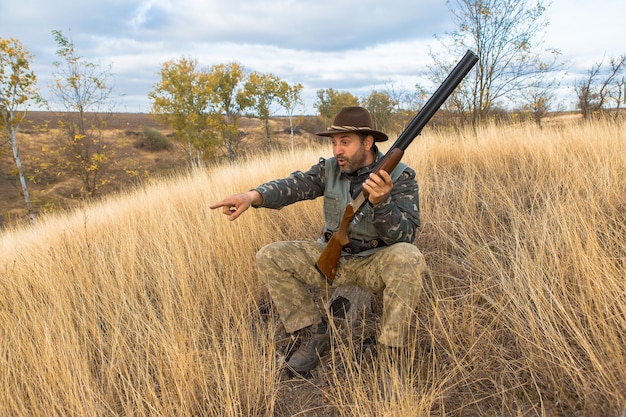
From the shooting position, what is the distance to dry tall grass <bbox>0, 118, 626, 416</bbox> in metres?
Answer: 1.62

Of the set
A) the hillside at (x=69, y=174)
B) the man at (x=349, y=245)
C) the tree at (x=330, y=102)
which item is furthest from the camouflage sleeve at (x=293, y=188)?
the tree at (x=330, y=102)

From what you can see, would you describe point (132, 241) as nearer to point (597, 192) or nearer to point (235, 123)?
point (597, 192)

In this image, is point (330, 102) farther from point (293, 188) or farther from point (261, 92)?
point (293, 188)

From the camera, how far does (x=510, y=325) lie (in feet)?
6.31

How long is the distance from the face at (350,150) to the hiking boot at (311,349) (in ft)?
3.47

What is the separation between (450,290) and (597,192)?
1.50 meters

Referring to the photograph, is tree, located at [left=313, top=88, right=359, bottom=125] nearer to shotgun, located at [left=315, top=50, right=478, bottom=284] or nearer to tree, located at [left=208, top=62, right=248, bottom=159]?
tree, located at [left=208, top=62, right=248, bottom=159]

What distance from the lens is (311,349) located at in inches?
85.8

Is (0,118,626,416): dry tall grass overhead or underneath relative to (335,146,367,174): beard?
underneath

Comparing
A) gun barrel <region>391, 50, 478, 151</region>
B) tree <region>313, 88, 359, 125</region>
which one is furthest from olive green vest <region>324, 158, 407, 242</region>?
tree <region>313, 88, 359, 125</region>

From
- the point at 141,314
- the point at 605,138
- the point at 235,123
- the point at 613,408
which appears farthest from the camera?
the point at 235,123

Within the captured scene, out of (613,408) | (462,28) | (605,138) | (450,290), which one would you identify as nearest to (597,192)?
(450,290)

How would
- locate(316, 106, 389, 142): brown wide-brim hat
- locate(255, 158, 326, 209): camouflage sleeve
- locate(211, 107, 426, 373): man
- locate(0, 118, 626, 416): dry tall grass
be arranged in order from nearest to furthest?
locate(0, 118, 626, 416): dry tall grass → locate(211, 107, 426, 373): man → locate(316, 106, 389, 142): brown wide-brim hat → locate(255, 158, 326, 209): camouflage sleeve

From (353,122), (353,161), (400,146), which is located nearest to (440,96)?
(400,146)
